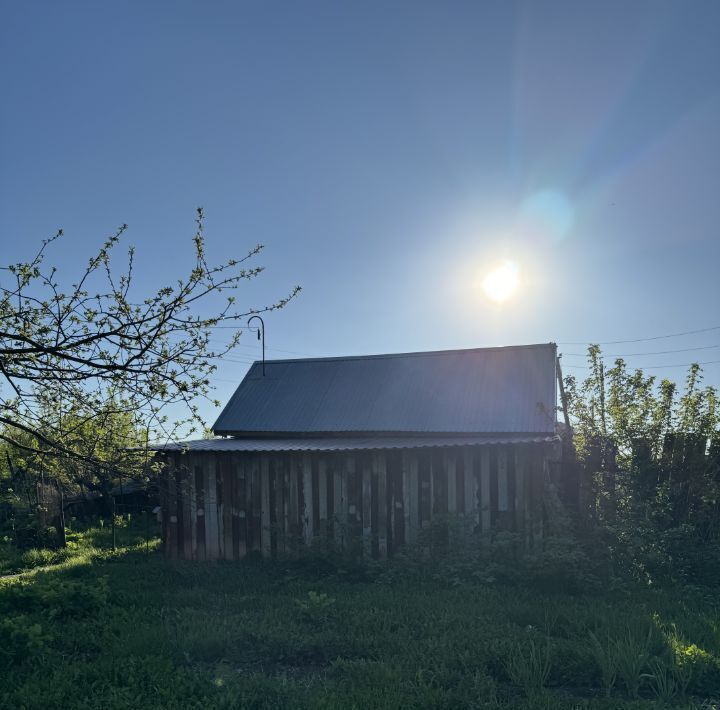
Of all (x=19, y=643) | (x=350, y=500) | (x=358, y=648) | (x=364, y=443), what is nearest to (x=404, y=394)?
(x=364, y=443)

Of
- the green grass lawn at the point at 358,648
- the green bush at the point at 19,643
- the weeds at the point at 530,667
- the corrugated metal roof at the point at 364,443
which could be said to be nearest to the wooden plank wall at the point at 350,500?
the corrugated metal roof at the point at 364,443

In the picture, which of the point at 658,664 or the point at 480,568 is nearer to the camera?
the point at 658,664

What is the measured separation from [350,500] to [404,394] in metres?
3.52

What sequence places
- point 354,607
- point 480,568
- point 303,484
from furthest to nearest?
point 303,484
point 480,568
point 354,607

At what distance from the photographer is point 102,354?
5207mm

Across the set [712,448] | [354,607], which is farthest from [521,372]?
[354,607]

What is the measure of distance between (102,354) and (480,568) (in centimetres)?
647

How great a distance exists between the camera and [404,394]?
539 inches

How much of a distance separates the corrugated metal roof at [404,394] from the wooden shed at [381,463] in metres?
0.04

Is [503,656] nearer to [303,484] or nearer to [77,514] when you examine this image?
[303,484]

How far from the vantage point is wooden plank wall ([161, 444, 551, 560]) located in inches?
397

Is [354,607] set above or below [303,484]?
below

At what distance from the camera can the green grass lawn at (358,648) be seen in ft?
16.3

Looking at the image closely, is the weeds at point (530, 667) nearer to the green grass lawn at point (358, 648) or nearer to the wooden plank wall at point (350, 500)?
the green grass lawn at point (358, 648)
